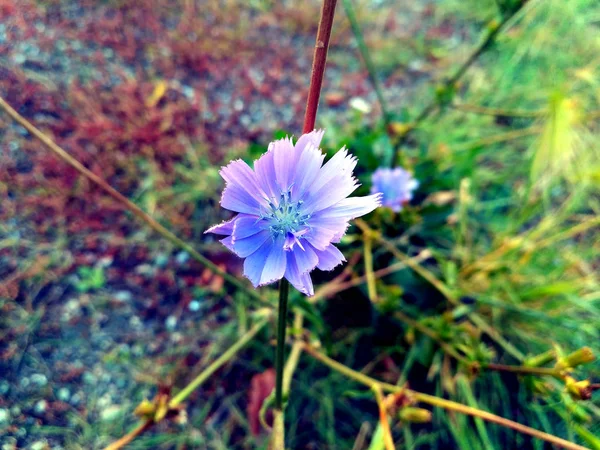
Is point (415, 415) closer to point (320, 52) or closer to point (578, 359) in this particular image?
point (578, 359)

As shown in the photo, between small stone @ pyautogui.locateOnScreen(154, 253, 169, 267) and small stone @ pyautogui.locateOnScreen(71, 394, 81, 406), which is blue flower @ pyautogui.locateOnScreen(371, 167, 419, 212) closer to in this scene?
small stone @ pyautogui.locateOnScreen(154, 253, 169, 267)

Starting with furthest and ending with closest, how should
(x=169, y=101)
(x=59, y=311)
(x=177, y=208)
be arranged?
1. (x=169, y=101)
2. (x=177, y=208)
3. (x=59, y=311)

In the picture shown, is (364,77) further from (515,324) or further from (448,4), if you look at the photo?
(515,324)


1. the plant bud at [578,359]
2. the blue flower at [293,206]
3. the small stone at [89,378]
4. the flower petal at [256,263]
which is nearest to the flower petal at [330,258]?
the blue flower at [293,206]

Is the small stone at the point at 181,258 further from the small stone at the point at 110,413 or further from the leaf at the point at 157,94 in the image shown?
the leaf at the point at 157,94

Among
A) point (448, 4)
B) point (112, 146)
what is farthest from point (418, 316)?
point (448, 4)

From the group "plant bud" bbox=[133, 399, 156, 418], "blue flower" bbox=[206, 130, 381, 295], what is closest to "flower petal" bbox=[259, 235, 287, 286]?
"blue flower" bbox=[206, 130, 381, 295]
